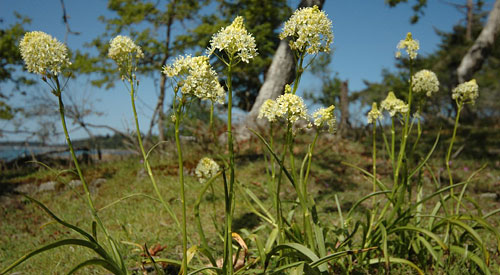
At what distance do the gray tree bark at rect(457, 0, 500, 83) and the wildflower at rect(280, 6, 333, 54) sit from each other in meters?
9.62

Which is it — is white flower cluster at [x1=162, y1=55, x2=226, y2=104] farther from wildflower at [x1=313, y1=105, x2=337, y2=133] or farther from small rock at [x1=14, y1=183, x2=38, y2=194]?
small rock at [x1=14, y1=183, x2=38, y2=194]

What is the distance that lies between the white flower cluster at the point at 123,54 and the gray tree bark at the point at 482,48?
1016 cm

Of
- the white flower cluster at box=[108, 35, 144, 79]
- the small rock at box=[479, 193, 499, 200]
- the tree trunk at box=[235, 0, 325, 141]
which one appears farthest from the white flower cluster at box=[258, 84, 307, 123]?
the tree trunk at box=[235, 0, 325, 141]

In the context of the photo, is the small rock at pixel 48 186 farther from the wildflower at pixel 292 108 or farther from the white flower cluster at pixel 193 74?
the wildflower at pixel 292 108

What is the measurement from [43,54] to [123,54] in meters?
0.40

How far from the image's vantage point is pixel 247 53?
1.61m

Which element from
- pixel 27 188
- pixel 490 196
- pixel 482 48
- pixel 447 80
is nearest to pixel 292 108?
pixel 490 196

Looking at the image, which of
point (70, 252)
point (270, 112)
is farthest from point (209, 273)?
point (70, 252)

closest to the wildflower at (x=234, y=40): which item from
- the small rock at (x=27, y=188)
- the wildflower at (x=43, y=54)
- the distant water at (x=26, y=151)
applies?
the wildflower at (x=43, y=54)

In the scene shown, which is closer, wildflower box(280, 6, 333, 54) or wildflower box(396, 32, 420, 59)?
wildflower box(280, 6, 333, 54)

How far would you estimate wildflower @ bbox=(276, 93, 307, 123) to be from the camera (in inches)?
67.4

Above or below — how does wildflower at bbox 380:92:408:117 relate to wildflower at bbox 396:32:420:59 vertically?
below

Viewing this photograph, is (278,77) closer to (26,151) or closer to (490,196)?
(490,196)

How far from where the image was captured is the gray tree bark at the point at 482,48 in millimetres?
9578
